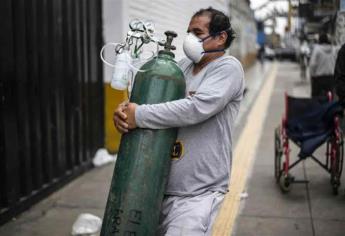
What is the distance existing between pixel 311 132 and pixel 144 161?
3459 millimetres

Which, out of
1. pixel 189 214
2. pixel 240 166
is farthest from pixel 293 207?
pixel 189 214

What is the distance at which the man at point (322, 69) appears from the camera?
1069 centimetres

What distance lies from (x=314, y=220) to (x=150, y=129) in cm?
287

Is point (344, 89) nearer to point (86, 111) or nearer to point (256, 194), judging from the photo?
point (256, 194)

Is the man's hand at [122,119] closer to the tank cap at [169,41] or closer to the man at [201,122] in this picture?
the man at [201,122]

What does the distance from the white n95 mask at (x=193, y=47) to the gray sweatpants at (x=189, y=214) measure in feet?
2.31

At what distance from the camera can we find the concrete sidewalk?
191 inches

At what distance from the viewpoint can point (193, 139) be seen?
9.22 feet

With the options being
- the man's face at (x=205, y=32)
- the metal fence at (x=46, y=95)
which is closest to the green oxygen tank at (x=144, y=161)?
the man's face at (x=205, y=32)

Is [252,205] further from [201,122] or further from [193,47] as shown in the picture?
[193,47]

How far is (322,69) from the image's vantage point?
11.2 metres

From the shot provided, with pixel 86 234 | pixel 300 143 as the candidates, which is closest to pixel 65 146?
pixel 86 234

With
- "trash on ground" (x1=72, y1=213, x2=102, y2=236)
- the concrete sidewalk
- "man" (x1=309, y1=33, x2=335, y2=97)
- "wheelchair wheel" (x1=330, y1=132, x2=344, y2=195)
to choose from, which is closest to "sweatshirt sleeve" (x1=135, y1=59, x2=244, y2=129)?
"trash on ground" (x1=72, y1=213, x2=102, y2=236)

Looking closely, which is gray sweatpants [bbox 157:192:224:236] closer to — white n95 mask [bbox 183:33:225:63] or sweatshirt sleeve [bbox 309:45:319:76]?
white n95 mask [bbox 183:33:225:63]
